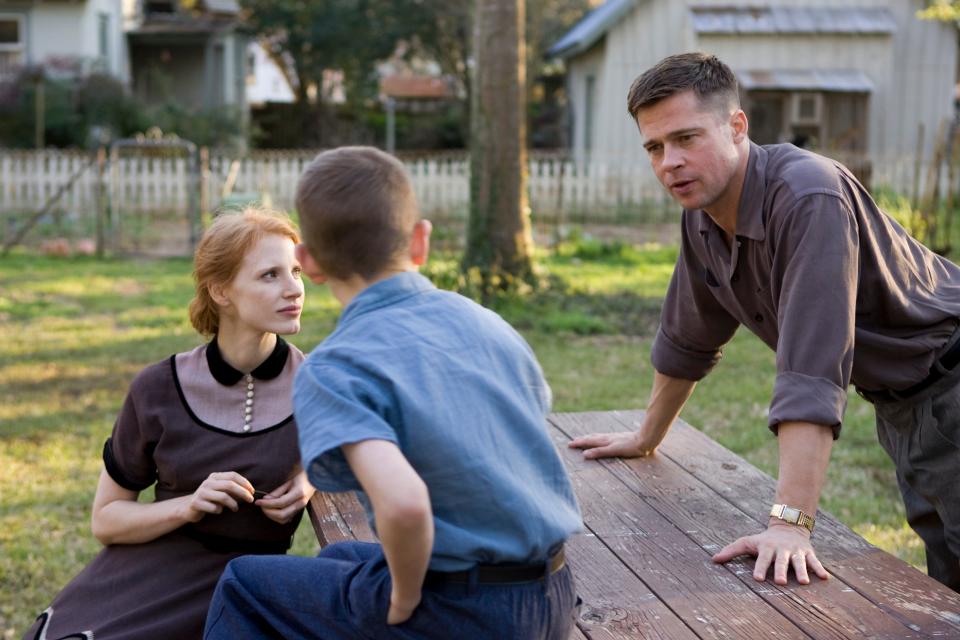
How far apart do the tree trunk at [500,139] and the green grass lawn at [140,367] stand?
594 millimetres

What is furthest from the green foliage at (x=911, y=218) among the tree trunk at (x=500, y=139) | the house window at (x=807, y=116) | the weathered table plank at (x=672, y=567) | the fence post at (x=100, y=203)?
the weathered table plank at (x=672, y=567)

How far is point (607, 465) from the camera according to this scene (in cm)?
360

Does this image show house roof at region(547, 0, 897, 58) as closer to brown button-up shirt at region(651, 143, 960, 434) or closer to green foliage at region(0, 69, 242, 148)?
green foliage at region(0, 69, 242, 148)

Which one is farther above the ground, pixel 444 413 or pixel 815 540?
pixel 444 413

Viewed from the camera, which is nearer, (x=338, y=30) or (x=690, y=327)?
(x=690, y=327)

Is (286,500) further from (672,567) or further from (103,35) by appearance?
(103,35)

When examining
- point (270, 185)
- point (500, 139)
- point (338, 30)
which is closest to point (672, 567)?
point (500, 139)

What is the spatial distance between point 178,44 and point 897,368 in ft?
101

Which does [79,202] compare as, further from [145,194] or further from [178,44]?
[178,44]

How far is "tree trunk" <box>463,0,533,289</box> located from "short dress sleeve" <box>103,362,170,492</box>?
7.89m

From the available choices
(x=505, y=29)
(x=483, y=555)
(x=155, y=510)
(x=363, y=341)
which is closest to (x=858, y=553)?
(x=483, y=555)

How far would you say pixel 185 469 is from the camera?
290 cm

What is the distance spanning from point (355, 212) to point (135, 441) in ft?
4.26

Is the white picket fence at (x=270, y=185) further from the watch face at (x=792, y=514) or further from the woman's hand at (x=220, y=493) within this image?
the watch face at (x=792, y=514)
